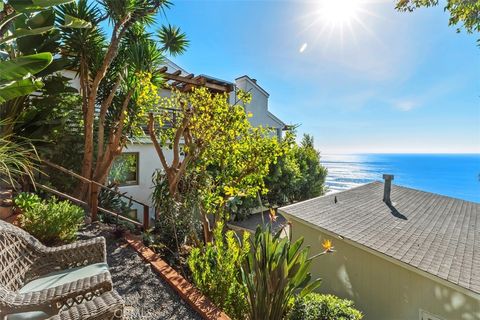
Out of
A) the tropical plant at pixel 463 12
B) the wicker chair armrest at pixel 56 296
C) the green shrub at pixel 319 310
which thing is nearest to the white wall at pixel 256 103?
the tropical plant at pixel 463 12

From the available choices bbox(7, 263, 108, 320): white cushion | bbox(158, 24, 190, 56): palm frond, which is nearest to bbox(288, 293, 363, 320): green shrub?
bbox(7, 263, 108, 320): white cushion

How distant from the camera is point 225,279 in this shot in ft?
11.8

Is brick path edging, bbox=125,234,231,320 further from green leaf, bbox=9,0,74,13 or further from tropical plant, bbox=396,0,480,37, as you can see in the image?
tropical plant, bbox=396,0,480,37

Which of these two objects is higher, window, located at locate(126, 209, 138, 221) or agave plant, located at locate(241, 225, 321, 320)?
agave plant, located at locate(241, 225, 321, 320)

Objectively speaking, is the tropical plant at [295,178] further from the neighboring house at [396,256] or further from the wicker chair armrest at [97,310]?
the wicker chair armrest at [97,310]

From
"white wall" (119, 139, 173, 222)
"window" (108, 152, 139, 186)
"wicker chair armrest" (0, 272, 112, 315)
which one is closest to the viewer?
"wicker chair armrest" (0, 272, 112, 315)

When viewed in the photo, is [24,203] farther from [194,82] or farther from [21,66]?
[194,82]

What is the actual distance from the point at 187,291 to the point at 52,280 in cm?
160

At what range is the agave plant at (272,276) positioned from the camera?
9.95ft

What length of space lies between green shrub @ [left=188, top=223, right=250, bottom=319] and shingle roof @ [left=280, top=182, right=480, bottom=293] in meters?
4.27

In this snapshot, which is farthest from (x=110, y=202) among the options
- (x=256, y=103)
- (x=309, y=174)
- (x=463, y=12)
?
(x=256, y=103)

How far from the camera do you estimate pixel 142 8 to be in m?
6.01

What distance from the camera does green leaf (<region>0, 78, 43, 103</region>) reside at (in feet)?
11.3

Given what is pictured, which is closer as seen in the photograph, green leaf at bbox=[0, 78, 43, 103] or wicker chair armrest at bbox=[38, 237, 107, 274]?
wicker chair armrest at bbox=[38, 237, 107, 274]
